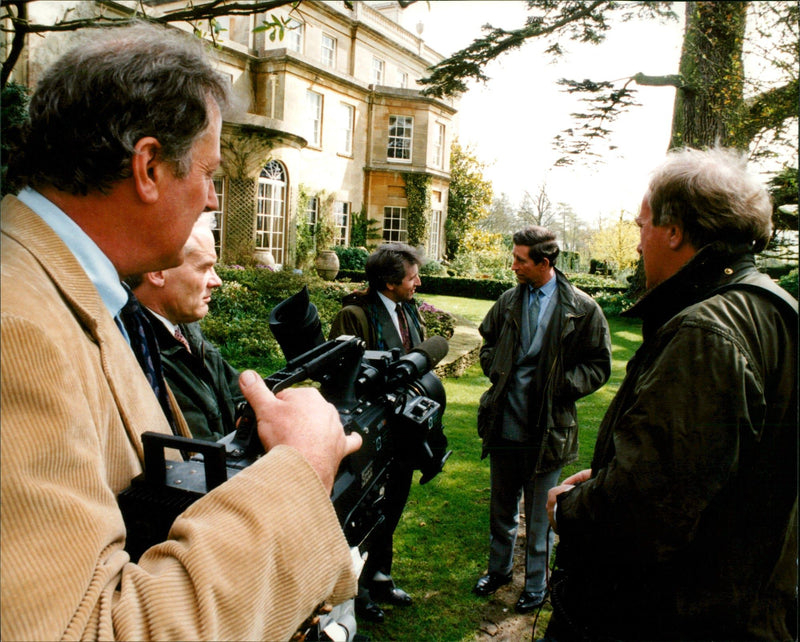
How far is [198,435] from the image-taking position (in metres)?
2.10

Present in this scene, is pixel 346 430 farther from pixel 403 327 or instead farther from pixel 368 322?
Answer: pixel 403 327

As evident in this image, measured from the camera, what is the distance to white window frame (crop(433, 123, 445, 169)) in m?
Answer: 26.4

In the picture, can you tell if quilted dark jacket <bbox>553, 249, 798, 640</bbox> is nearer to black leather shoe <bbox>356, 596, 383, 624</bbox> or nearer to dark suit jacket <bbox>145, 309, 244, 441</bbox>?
dark suit jacket <bbox>145, 309, 244, 441</bbox>

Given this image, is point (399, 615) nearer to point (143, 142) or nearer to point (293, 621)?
point (293, 621)

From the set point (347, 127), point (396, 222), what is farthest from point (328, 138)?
point (396, 222)

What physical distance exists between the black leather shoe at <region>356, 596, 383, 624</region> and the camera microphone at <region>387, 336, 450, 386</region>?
1.91m

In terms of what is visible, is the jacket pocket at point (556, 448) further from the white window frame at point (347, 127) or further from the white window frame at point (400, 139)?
the white window frame at point (400, 139)

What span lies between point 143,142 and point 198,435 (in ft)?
4.40

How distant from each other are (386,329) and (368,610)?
5.48 feet

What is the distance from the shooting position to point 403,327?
3.85 meters

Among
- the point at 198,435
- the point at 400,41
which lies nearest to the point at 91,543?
the point at 198,435

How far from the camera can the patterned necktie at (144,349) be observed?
55.1 inches

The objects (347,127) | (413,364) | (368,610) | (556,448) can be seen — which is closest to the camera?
(413,364)

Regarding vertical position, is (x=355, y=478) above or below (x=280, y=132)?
below
